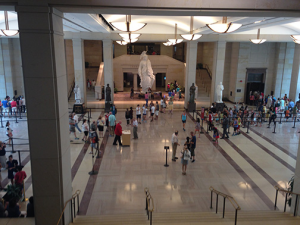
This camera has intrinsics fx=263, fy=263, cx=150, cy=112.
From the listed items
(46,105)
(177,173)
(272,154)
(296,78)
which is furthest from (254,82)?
(46,105)

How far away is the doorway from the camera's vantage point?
80.9ft

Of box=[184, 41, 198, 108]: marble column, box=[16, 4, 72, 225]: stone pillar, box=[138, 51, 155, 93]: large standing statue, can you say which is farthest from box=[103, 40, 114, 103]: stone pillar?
box=[16, 4, 72, 225]: stone pillar

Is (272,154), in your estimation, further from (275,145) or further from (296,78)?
(296,78)

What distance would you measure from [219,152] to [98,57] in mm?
23145

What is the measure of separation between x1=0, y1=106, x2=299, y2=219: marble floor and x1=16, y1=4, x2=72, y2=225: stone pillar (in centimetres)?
159

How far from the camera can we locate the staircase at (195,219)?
20.4 ft

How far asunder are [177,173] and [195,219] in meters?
3.27

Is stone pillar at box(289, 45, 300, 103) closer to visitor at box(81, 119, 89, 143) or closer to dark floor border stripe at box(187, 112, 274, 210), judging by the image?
dark floor border stripe at box(187, 112, 274, 210)

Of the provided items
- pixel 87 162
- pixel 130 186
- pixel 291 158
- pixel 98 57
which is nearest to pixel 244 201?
pixel 130 186

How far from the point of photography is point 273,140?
13.7 m

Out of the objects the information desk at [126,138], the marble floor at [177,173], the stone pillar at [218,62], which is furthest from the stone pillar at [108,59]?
the information desk at [126,138]

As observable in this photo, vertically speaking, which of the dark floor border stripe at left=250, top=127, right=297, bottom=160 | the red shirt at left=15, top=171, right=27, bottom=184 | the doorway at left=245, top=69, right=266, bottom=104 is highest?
the doorway at left=245, top=69, right=266, bottom=104

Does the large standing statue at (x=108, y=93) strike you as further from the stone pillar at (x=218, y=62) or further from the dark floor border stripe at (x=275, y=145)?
the dark floor border stripe at (x=275, y=145)

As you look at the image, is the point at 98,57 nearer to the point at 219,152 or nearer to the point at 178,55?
the point at 178,55
